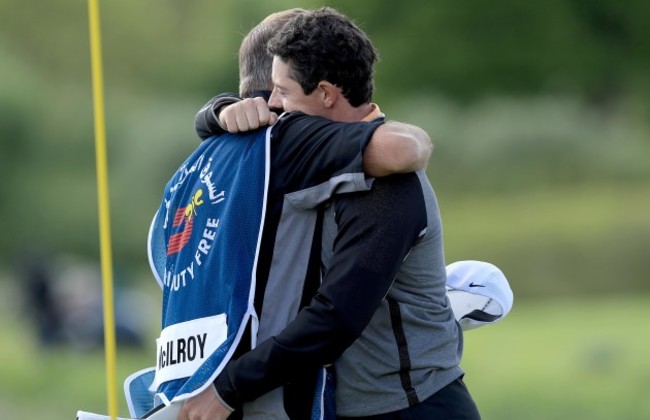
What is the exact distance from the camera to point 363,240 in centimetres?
243

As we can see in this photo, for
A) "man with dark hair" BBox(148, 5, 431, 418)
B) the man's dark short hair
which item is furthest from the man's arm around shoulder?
the man's dark short hair

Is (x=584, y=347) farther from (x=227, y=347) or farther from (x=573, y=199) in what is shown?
(x=227, y=347)

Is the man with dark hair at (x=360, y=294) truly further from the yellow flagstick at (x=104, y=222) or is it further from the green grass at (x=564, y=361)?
the green grass at (x=564, y=361)

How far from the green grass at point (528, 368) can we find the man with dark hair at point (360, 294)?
656 centimetres

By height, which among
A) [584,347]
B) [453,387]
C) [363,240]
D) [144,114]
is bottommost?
[584,347]

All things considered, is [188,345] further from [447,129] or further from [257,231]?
[447,129]

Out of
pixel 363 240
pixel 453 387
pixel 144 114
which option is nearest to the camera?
pixel 363 240

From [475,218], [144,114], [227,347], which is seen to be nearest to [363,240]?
[227,347]

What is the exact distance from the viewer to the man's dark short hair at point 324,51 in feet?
8.37

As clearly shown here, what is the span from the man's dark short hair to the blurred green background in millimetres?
10635

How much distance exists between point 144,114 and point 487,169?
14.6ft

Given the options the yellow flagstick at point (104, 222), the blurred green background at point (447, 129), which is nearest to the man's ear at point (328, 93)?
the yellow flagstick at point (104, 222)

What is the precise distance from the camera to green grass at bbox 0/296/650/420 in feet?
33.3

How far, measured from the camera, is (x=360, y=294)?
7.94ft
